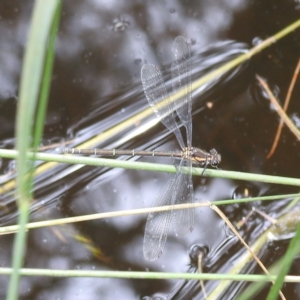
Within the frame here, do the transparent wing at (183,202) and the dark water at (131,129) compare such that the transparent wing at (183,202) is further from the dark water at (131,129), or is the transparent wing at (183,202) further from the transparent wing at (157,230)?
the dark water at (131,129)

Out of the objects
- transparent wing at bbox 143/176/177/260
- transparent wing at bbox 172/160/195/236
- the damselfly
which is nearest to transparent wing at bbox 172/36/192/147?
the damselfly

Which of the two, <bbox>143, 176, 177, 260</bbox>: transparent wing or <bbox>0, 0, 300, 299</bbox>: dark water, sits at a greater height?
<bbox>0, 0, 300, 299</bbox>: dark water

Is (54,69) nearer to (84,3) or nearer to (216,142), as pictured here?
(84,3)

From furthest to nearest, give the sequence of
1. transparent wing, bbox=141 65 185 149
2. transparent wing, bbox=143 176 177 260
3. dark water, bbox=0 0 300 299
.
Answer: dark water, bbox=0 0 300 299, transparent wing, bbox=141 65 185 149, transparent wing, bbox=143 176 177 260

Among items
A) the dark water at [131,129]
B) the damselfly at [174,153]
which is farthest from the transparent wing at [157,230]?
the dark water at [131,129]

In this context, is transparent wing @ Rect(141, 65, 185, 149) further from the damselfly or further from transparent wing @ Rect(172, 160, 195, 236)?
transparent wing @ Rect(172, 160, 195, 236)

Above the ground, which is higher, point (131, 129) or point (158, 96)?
point (131, 129)

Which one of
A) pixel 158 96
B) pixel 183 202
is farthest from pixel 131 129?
pixel 183 202

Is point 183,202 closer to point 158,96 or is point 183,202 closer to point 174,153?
point 174,153
